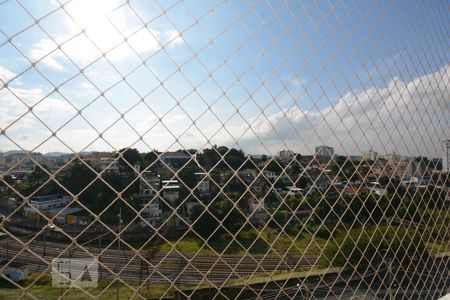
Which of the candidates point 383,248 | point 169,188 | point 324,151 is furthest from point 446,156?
point 383,248

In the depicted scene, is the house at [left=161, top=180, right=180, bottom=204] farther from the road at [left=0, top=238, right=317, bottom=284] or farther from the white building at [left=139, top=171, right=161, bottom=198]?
the road at [left=0, top=238, right=317, bottom=284]

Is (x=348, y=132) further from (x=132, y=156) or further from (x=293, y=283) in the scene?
(x=293, y=283)

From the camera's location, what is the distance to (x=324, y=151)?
3.98 feet

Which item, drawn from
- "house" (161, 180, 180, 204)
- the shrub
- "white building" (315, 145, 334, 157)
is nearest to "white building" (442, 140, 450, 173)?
the shrub

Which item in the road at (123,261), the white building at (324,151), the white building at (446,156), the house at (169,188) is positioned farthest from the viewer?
the white building at (446,156)

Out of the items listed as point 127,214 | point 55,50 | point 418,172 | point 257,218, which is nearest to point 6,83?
point 55,50

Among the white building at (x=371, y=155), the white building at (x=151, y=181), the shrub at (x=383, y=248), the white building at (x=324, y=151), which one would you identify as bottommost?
the shrub at (x=383, y=248)

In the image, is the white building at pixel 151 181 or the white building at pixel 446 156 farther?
the white building at pixel 446 156

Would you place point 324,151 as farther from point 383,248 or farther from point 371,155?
point 383,248

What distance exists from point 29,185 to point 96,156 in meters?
0.23

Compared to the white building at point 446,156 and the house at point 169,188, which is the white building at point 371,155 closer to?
the white building at point 446,156

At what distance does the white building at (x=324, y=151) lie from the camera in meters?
1.13

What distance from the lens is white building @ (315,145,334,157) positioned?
3.72 feet


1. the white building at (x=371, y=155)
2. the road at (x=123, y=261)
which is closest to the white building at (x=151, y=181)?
the road at (x=123, y=261)
